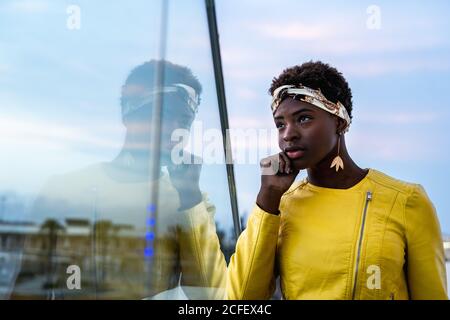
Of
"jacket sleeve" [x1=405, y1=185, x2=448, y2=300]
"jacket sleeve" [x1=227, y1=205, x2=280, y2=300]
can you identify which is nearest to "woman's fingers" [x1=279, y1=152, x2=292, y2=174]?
"jacket sleeve" [x1=227, y1=205, x2=280, y2=300]

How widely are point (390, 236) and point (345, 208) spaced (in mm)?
116

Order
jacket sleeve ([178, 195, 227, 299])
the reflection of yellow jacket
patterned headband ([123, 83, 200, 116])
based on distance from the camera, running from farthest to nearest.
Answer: jacket sleeve ([178, 195, 227, 299]) < patterned headband ([123, 83, 200, 116]) < the reflection of yellow jacket

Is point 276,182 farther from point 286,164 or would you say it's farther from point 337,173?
point 337,173

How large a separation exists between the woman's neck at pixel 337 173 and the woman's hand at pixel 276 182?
71 millimetres

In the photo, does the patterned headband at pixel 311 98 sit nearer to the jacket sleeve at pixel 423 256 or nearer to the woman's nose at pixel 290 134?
the woman's nose at pixel 290 134

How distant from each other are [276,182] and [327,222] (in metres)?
0.15

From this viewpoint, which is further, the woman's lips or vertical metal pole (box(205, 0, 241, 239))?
vertical metal pole (box(205, 0, 241, 239))

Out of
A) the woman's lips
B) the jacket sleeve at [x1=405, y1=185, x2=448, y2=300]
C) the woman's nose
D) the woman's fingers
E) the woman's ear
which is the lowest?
the jacket sleeve at [x1=405, y1=185, x2=448, y2=300]

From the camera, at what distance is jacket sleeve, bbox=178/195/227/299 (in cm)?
157

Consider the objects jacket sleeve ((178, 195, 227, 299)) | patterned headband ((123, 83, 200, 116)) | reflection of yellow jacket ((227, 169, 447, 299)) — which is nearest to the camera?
reflection of yellow jacket ((227, 169, 447, 299))

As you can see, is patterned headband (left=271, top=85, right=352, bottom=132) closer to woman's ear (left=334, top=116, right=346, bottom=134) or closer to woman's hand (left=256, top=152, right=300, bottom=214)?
woman's ear (left=334, top=116, right=346, bottom=134)

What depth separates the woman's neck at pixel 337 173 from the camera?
118 centimetres
